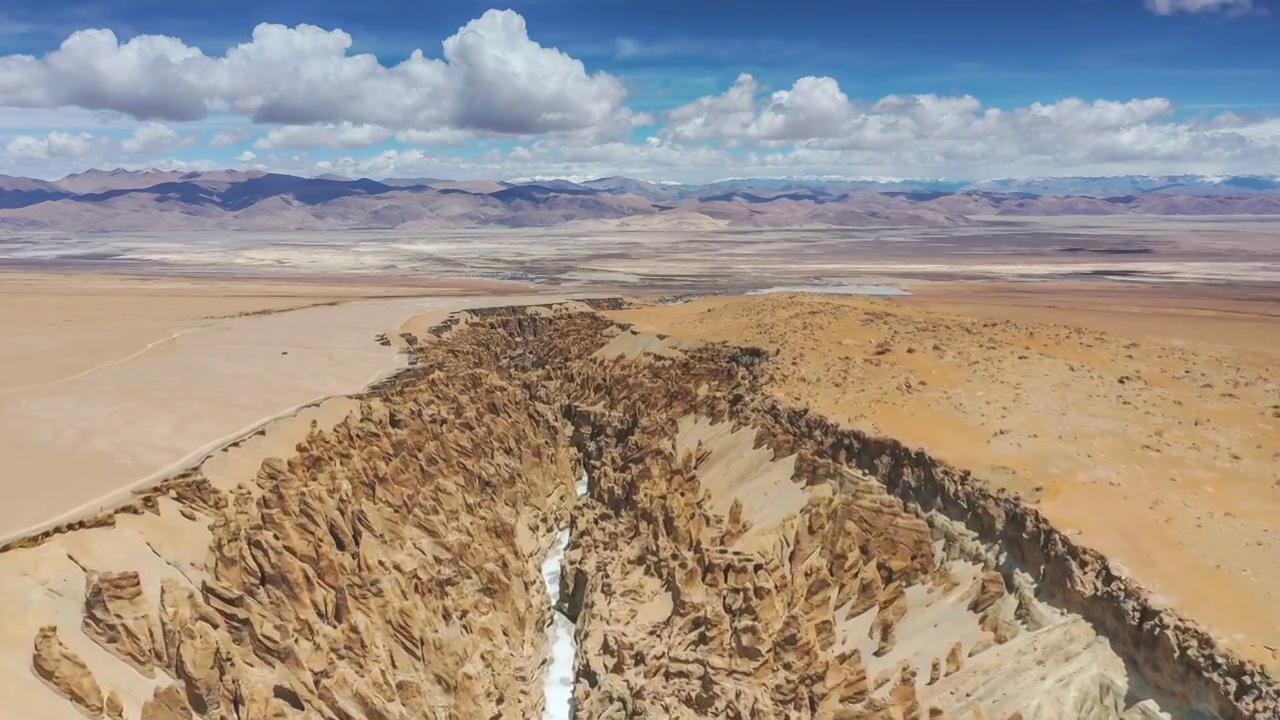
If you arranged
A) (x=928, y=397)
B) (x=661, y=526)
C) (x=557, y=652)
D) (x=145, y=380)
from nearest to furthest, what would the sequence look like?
(x=557, y=652) < (x=661, y=526) < (x=928, y=397) < (x=145, y=380)

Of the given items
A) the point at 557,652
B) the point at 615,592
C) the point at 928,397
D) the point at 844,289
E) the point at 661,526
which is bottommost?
the point at 557,652

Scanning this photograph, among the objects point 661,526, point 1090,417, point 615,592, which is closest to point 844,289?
point 1090,417

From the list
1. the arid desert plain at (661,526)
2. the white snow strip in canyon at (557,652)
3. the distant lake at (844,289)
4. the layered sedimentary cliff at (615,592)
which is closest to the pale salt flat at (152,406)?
the arid desert plain at (661,526)

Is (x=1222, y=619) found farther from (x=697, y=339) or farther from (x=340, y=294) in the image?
(x=340, y=294)

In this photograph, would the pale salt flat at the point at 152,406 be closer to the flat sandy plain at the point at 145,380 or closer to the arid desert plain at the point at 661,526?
the flat sandy plain at the point at 145,380

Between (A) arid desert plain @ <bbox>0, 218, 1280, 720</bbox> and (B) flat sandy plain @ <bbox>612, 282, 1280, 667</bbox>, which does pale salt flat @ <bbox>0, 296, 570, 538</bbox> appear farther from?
(B) flat sandy plain @ <bbox>612, 282, 1280, 667</bbox>

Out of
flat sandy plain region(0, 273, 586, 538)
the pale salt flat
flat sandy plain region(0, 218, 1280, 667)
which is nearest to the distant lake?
flat sandy plain region(0, 218, 1280, 667)

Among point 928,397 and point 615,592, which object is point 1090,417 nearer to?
point 928,397
